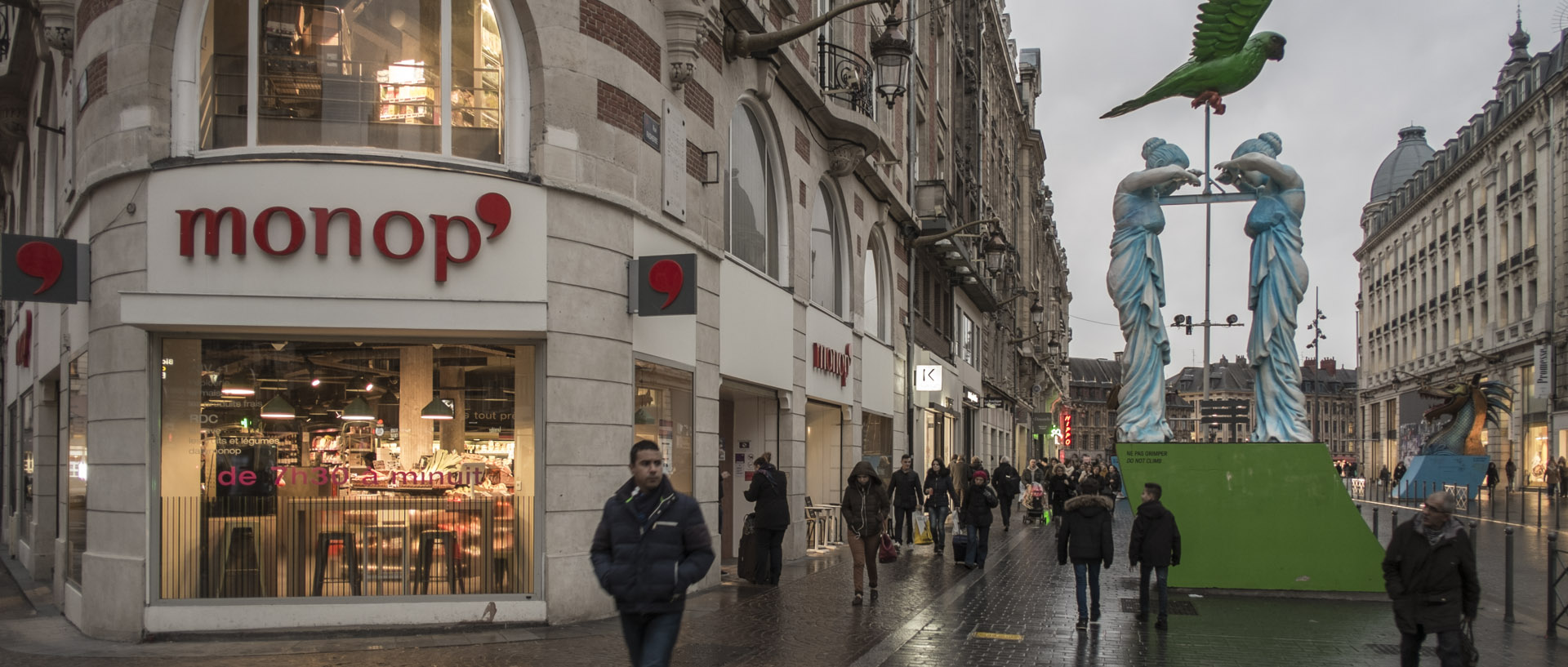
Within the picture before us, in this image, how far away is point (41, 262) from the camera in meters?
11.5

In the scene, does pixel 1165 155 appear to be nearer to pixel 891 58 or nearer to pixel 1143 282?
pixel 1143 282

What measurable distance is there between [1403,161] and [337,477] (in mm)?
105301

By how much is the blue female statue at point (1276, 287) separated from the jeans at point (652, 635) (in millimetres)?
11614

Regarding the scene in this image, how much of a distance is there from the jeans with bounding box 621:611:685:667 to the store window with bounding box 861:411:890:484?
1820 centimetres

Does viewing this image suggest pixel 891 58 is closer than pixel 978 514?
No

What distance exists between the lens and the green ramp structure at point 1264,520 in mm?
14883

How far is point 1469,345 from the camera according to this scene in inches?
2798

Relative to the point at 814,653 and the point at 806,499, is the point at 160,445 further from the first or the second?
the point at 806,499

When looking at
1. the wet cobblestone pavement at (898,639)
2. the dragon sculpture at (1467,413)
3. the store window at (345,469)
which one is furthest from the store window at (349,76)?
the dragon sculpture at (1467,413)

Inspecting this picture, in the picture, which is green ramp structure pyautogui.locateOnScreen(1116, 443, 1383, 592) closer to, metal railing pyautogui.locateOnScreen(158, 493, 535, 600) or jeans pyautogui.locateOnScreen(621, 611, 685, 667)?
metal railing pyautogui.locateOnScreen(158, 493, 535, 600)

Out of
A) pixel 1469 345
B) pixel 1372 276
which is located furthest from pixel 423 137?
pixel 1372 276

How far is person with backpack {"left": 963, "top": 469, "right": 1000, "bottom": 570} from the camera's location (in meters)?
17.9

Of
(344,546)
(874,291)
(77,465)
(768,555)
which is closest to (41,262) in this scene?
(77,465)

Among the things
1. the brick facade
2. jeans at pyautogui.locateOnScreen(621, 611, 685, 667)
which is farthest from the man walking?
the brick facade
